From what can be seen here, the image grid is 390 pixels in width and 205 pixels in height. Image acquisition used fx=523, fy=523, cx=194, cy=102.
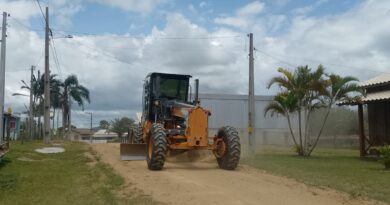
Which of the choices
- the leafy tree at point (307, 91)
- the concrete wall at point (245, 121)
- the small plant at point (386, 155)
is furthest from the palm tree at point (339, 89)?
the concrete wall at point (245, 121)

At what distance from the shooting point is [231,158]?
15.8 metres

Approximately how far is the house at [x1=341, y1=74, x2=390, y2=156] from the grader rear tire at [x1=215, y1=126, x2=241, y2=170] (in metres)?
10.9

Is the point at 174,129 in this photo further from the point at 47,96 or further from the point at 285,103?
the point at 47,96

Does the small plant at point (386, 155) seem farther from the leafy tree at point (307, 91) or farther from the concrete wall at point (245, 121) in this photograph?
the concrete wall at point (245, 121)

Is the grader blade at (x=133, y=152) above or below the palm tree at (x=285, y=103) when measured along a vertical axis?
below

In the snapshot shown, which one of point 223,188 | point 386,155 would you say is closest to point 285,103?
point 386,155

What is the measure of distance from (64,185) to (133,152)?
15.5 feet

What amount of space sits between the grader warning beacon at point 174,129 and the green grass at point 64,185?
1371 millimetres

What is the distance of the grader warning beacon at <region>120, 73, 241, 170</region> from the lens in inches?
614

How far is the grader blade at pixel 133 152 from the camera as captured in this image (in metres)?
17.9

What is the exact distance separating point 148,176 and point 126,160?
4479 millimetres

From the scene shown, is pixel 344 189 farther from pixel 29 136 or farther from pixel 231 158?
pixel 29 136

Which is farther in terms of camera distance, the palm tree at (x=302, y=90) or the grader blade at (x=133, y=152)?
the palm tree at (x=302, y=90)

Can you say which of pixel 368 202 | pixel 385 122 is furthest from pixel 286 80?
pixel 368 202
